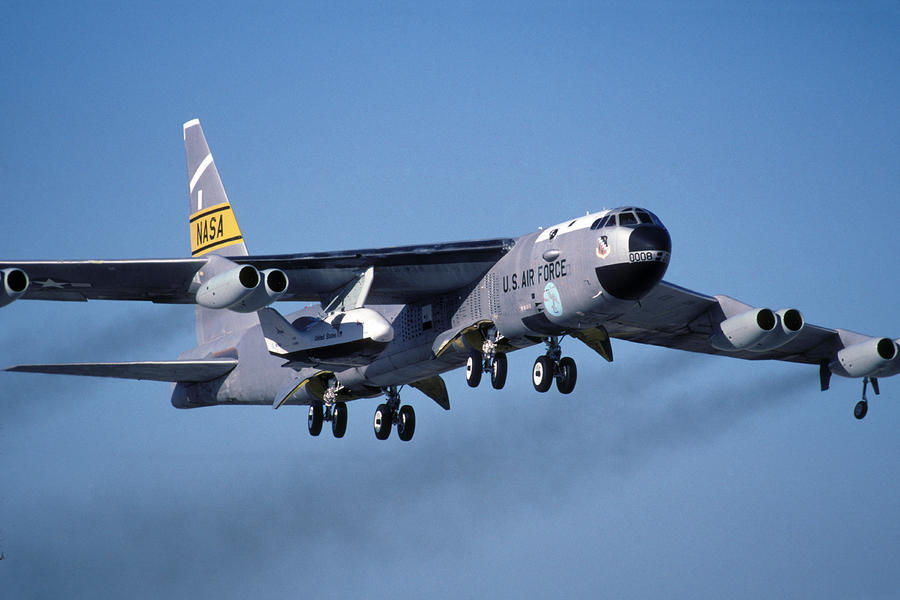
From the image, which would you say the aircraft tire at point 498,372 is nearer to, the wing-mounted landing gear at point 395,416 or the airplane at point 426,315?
the airplane at point 426,315

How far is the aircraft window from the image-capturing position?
24469 mm

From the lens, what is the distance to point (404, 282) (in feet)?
91.1

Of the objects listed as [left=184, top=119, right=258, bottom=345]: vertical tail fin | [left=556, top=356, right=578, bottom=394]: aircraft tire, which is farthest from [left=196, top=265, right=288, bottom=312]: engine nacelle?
[left=184, top=119, right=258, bottom=345]: vertical tail fin

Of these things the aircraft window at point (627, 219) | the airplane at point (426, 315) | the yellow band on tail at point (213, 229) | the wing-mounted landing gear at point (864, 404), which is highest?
the yellow band on tail at point (213, 229)

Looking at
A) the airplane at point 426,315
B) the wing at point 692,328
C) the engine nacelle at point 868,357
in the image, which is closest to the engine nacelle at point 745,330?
the airplane at point 426,315

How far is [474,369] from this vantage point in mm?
26891

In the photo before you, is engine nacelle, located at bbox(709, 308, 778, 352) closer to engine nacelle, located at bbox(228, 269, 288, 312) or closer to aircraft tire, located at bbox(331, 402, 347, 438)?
aircraft tire, located at bbox(331, 402, 347, 438)

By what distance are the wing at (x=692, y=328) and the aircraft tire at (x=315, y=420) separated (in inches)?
302

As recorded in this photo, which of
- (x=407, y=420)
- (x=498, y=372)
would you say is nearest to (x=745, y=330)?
(x=498, y=372)

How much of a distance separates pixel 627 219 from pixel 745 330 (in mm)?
6026

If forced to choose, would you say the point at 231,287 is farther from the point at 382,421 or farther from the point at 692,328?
the point at 692,328

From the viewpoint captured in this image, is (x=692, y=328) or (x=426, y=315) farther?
(x=692, y=328)

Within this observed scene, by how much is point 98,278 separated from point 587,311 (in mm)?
10056

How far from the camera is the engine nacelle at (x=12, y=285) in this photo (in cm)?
2253
